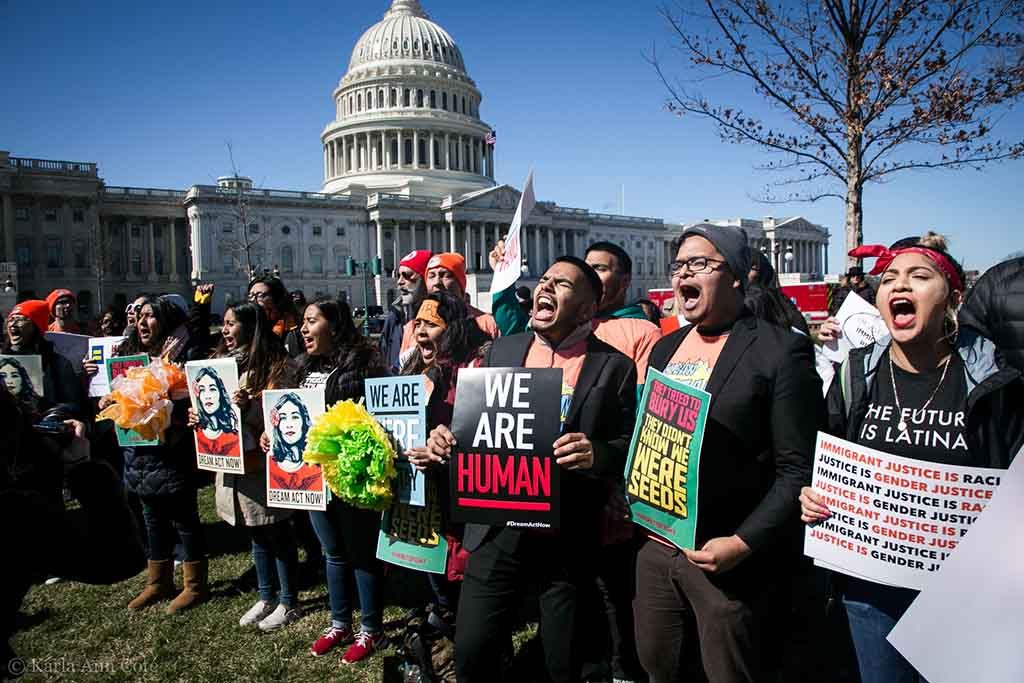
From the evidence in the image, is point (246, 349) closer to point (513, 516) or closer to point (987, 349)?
point (513, 516)

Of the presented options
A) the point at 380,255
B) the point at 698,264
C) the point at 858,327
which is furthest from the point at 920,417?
the point at 380,255

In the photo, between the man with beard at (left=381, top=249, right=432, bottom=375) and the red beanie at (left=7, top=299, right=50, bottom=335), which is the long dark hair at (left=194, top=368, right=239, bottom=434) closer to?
the man with beard at (left=381, top=249, right=432, bottom=375)

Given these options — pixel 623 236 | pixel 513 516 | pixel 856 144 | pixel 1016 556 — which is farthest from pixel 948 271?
pixel 623 236

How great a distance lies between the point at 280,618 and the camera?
460 centimetres

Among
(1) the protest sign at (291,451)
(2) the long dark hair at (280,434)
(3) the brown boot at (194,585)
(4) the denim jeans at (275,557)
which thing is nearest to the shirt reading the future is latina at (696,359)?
(1) the protest sign at (291,451)

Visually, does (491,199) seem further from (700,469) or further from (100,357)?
(700,469)

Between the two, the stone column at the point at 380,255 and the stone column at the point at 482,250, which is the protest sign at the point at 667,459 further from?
the stone column at the point at 482,250

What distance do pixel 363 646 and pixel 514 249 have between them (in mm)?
2868

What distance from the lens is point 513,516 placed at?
110 inches

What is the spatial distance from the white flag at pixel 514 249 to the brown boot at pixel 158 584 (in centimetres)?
340

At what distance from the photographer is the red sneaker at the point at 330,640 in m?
4.19

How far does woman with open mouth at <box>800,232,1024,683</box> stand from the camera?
7.20 feet

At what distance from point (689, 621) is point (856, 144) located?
8.96 m

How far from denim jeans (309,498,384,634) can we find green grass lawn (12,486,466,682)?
0.82 feet
